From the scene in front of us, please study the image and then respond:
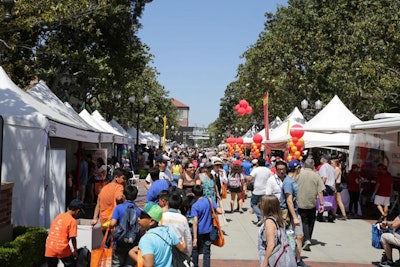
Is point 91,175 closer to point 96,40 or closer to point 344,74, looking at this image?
point 96,40

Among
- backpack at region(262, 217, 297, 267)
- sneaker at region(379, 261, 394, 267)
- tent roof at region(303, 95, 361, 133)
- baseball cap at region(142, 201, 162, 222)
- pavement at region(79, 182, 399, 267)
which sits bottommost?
pavement at region(79, 182, 399, 267)

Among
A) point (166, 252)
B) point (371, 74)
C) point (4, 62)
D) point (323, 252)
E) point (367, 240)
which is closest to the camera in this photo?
point (166, 252)

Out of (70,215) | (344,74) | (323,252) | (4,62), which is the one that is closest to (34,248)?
(70,215)

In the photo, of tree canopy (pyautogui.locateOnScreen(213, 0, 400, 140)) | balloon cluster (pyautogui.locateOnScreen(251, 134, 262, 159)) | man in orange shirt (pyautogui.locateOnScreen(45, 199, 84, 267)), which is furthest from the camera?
balloon cluster (pyautogui.locateOnScreen(251, 134, 262, 159))

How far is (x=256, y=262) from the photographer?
27.7ft

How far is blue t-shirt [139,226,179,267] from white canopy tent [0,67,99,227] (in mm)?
5844

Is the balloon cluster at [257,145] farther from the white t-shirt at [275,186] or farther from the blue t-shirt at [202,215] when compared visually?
the blue t-shirt at [202,215]

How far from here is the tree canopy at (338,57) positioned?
74.3ft

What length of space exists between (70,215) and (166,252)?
2.70m

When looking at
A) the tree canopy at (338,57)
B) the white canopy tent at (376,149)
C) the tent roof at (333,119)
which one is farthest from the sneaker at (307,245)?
the tree canopy at (338,57)

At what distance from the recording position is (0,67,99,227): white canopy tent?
30.6 ft

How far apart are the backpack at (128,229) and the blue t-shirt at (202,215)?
1.04 m

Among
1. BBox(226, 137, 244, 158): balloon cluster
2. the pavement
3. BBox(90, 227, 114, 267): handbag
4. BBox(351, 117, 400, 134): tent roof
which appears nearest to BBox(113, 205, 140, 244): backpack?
BBox(90, 227, 114, 267): handbag

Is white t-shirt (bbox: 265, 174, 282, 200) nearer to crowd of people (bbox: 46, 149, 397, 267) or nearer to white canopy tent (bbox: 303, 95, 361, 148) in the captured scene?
crowd of people (bbox: 46, 149, 397, 267)
